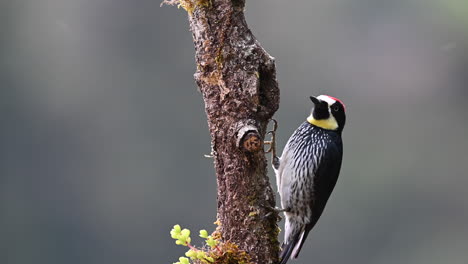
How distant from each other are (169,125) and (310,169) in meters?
13.9

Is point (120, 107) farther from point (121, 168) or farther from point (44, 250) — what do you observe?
point (44, 250)

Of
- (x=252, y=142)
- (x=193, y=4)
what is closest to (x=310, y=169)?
(x=252, y=142)

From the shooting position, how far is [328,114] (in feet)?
13.5

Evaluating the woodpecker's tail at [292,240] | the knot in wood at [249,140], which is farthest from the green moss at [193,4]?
the woodpecker's tail at [292,240]

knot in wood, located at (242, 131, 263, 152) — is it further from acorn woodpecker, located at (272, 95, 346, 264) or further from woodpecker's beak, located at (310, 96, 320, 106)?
woodpecker's beak, located at (310, 96, 320, 106)

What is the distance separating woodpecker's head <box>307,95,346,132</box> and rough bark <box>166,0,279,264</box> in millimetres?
706

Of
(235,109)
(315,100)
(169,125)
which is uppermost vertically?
(169,125)

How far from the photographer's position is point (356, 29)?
17.8 meters

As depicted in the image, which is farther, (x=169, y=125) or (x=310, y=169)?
(x=169, y=125)

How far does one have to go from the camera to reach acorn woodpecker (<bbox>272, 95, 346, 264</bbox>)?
3900mm

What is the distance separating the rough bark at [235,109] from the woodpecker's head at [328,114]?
706mm

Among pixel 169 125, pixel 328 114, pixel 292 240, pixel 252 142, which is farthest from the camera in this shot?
pixel 169 125

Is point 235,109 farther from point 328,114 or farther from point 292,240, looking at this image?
point 328,114

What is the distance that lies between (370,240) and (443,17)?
224 inches
